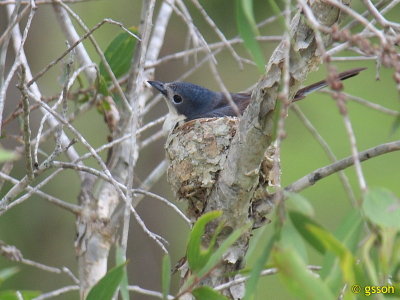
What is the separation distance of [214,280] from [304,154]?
20.2 ft

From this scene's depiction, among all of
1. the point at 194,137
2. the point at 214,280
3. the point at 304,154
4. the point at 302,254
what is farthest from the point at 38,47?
the point at 302,254

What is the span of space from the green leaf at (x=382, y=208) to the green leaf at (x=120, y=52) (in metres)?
2.95

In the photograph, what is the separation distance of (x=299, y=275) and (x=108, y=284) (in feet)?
2.77

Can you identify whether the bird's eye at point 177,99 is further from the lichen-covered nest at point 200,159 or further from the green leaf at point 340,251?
the green leaf at point 340,251

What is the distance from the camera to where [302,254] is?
6.52 feet

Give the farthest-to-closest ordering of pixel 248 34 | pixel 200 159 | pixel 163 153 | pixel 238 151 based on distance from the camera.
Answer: pixel 163 153 < pixel 200 159 < pixel 238 151 < pixel 248 34

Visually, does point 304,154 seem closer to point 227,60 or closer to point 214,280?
point 227,60

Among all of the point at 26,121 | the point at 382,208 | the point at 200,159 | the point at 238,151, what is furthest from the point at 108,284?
the point at 200,159

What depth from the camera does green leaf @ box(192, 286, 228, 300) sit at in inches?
96.5

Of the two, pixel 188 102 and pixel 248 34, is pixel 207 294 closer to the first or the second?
pixel 248 34

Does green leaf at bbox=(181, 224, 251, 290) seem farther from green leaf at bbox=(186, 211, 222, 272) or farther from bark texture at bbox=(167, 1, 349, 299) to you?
bark texture at bbox=(167, 1, 349, 299)

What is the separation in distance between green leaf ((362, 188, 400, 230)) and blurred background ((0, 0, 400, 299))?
6.59 meters

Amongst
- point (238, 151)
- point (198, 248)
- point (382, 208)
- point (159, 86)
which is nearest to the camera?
point (382, 208)

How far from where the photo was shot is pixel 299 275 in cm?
182
